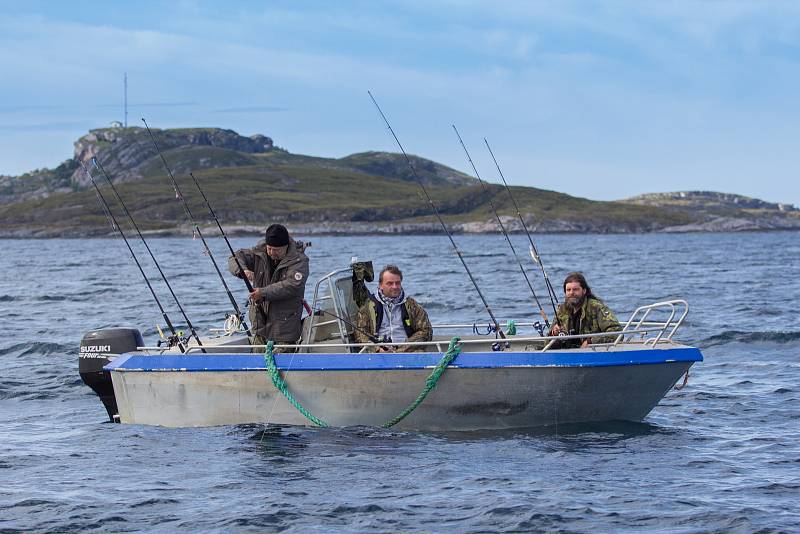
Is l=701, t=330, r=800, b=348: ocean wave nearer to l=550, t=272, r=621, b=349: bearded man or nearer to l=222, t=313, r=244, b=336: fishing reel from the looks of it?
l=550, t=272, r=621, b=349: bearded man

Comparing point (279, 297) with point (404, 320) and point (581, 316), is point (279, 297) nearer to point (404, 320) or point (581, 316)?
point (404, 320)

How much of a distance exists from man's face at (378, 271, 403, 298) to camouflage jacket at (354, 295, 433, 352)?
197 mm

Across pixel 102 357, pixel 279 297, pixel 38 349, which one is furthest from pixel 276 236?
pixel 38 349

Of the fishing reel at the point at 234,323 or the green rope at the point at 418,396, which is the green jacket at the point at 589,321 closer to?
the green rope at the point at 418,396

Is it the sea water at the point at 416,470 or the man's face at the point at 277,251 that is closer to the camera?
the sea water at the point at 416,470

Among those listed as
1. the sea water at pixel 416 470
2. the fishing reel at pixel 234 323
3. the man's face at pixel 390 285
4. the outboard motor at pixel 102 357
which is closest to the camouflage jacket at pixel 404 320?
the man's face at pixel 390 285

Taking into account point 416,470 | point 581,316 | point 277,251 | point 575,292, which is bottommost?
point 416,470

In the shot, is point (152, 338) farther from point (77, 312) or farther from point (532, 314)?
point (532, 314)

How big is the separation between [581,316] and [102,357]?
6349mm

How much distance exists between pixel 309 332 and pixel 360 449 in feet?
6.78

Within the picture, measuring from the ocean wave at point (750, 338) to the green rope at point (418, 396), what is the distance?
1073cm

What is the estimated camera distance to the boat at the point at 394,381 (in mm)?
12867

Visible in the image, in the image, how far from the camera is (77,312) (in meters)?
33.1

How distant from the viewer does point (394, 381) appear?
1321 cm
